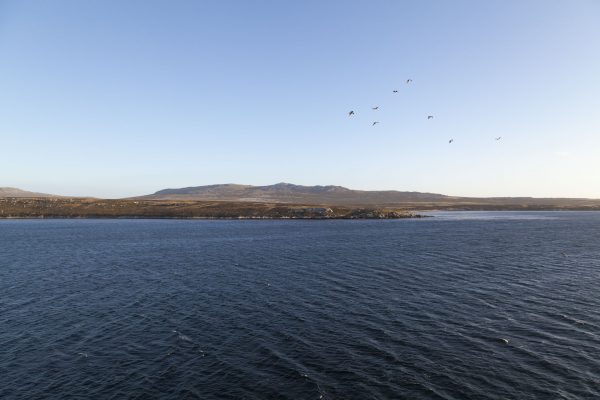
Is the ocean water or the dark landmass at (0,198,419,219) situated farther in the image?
the dark landmass at (0,198,419,219)

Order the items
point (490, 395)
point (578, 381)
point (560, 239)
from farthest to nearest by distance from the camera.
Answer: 1. point (560, 239)
2. point (578, 381)
3. point (490, 395)

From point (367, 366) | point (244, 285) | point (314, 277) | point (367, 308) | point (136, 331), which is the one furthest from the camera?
point (314, 277)

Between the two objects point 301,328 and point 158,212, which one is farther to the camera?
point 158,212

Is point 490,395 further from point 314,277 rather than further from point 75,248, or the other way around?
point 75,248

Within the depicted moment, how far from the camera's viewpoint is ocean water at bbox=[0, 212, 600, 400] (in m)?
25.1

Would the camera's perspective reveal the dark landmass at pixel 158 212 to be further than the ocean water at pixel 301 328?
Yes

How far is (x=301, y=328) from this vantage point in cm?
3525

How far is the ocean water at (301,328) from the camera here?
25.1m

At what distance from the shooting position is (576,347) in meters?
30.1

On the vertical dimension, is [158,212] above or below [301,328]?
above

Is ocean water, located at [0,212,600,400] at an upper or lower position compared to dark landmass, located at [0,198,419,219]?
lower

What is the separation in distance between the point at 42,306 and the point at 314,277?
3452 cm

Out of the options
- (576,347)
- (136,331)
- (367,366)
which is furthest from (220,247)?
(576,347)

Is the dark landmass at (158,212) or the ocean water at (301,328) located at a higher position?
the dark landmass at (158,212)
